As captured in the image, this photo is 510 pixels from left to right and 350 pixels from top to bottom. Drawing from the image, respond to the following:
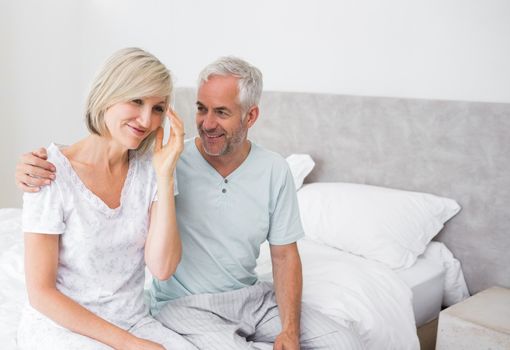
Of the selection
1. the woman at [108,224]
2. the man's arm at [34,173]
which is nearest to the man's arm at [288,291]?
the woman at [108,224]

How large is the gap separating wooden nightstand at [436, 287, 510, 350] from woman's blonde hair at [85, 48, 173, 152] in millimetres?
1208

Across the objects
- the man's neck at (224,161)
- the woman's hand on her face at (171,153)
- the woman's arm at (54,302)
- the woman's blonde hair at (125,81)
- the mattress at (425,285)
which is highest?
the woman's blonde hair at (125,81)

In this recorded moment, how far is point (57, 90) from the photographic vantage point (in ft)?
13.3

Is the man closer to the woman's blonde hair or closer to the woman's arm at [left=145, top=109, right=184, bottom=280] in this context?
the woman's arm at [left=145, top=109, right=184, bottom=280]

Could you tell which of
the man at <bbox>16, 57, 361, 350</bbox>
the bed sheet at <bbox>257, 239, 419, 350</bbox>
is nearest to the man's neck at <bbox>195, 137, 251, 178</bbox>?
the man at <bbox>16, 57, 361, 350</bbox>

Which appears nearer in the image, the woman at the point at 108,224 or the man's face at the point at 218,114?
the woman at the point at 108,224

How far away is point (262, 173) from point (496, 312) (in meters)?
0.94

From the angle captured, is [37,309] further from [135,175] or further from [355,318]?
[355,318]

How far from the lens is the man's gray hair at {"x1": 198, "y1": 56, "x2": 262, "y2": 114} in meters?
1.57

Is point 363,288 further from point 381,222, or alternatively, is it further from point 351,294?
point 381,222

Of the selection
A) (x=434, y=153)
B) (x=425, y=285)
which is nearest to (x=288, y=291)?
(x=425, y=285)

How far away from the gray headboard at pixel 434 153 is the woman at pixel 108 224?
4.10 feet

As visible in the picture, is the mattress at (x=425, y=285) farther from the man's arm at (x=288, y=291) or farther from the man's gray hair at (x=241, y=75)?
the man's gray hair at (x=241, y=75)

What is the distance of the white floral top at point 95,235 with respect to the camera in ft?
4.15
